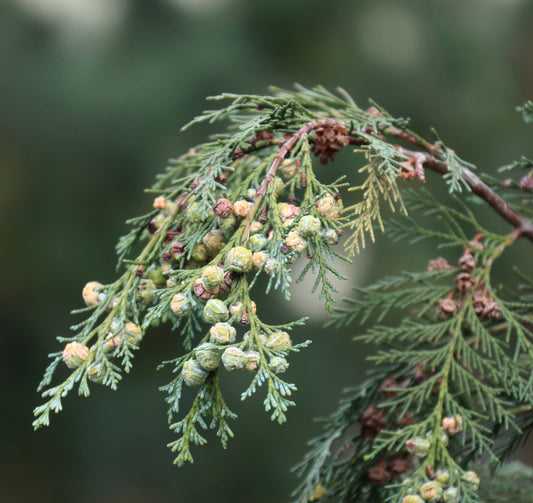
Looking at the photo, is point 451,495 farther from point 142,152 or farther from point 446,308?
point 142,152

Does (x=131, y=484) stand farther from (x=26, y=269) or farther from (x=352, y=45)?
(x=352, y=45)

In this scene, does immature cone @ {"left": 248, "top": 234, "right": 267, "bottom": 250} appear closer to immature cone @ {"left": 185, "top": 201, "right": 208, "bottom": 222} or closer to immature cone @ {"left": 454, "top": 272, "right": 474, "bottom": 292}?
immature cone @ {"left": 185, "top": 201, "right": 208, "bottom": 222}

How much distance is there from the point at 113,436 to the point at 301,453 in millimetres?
904

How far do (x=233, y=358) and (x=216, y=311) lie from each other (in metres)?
0.05

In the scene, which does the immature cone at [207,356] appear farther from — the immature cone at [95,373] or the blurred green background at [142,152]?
the blurred green background at [142,152]

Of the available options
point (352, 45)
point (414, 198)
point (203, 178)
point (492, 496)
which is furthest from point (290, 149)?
point (352, 45)

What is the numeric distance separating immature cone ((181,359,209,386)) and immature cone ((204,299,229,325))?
0.05 meters

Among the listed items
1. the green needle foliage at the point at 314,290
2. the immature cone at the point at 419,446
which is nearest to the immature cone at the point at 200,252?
the green needle foliage at the point at 314,290

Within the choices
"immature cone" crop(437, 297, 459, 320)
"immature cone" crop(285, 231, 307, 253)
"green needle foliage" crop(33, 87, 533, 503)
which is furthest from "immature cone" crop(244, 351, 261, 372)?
"immature cone" crop(437, 297, 459, 320)

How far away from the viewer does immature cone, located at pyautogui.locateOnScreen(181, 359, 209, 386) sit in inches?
23.8

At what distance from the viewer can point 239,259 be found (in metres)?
0.61

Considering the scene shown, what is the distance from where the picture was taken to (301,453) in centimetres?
310

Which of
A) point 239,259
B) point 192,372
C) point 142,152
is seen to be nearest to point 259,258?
point 239,259

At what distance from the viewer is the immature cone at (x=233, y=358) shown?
58cm
